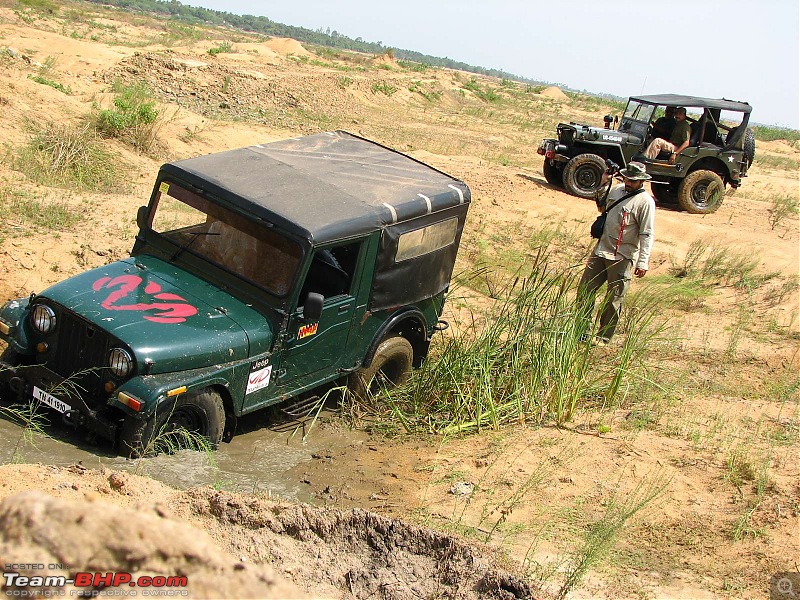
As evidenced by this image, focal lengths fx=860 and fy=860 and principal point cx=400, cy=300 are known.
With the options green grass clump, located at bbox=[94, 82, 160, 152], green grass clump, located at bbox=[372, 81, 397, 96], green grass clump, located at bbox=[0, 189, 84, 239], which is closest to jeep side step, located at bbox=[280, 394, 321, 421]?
green grass clump, located at bbox=[0, 189, 84, 239]

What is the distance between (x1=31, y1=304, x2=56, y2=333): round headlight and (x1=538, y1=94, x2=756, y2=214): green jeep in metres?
11.9

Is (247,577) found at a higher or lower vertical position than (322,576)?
higher

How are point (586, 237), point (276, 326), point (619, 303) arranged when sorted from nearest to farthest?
point (276, 326)
point (619, 303)
point (586, 237)

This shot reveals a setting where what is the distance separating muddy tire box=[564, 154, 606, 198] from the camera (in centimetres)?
1538

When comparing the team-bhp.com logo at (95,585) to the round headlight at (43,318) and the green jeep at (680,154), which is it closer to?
the round headlight at (43,318)

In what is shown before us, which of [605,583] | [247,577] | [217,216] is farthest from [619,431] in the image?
[247,577]

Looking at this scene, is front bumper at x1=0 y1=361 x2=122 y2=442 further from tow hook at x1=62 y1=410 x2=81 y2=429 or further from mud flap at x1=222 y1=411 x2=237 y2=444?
mud flap at x1=222 y1=411 x2=237 y2=444

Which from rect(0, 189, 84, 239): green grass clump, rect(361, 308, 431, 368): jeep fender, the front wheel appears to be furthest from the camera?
the front wheel

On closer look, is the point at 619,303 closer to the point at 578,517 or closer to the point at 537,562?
the point at 578,517

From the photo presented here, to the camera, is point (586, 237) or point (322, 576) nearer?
point (322, 576)

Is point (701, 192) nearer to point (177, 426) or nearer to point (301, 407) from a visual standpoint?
point (301, 407)

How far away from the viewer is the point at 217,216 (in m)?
5.57

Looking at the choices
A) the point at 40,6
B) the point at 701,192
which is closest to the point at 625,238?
the point at 701,192

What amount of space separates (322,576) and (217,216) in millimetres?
2867
